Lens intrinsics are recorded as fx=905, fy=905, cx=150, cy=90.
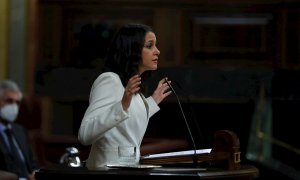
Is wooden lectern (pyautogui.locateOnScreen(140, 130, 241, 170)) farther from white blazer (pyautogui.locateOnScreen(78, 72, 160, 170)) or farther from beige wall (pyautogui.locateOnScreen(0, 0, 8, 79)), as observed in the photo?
beige wall (pyautogui.locateOnScreen(0, 0, 8, 79))

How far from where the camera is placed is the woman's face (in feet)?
9.78

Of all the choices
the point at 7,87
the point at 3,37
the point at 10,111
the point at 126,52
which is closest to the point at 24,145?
the point at 10,111

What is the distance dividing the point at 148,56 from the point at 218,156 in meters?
0.43

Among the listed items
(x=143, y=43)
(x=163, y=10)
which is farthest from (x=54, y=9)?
(x=143, y=43)

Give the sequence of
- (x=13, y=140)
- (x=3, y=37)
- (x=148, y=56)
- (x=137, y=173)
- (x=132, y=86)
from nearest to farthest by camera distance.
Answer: (x=137, y=173) < (x=132, y=86) < (x=148, y=56) < (x=13, y=140) < (x=3, y=37)

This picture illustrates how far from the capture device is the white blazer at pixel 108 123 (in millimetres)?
2801

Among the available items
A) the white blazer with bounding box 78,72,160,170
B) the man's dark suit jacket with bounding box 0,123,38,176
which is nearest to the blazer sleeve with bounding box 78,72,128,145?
the white blazer with bounding box 78,72,160,170

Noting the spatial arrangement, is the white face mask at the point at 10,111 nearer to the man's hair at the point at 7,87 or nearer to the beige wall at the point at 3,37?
the man's hair at the point at 7,87

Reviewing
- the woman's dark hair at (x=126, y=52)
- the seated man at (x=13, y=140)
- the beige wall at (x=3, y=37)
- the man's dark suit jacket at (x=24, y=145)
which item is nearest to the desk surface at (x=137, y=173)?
the woman's dark hair at (x=126, y=52)

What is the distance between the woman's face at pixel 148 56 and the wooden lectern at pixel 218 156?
0.30 metres

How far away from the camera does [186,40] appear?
260 inches

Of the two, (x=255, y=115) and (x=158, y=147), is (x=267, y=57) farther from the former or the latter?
(x=158, y=147)

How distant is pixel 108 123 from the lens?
278cm

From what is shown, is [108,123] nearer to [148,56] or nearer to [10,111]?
[148,56]
